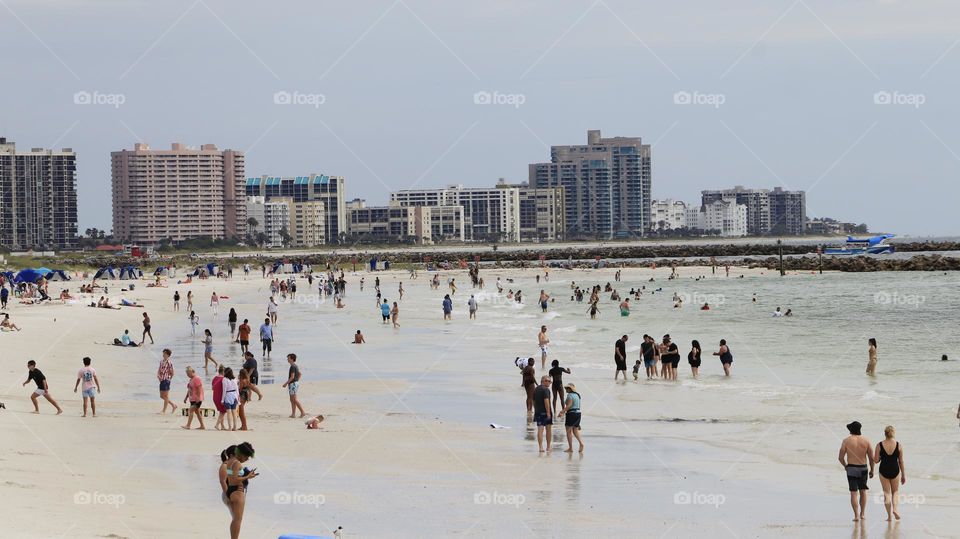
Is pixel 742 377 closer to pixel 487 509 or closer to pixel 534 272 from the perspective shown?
pixel 487 509

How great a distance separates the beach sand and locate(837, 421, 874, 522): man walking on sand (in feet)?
0.75

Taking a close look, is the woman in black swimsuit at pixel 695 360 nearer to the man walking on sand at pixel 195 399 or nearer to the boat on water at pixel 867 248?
the man walking on sand at pixel 195 399

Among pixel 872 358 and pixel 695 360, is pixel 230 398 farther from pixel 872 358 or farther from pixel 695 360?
→ pixel 872 358

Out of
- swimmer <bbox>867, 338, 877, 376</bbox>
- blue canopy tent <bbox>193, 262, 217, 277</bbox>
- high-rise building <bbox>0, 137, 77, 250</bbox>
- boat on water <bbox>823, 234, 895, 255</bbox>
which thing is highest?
high-rise building <bbox>0, 137, 77, 250</bbox>

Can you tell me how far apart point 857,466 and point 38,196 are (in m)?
199

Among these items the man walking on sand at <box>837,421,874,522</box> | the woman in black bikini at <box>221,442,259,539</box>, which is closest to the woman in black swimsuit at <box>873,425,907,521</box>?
the man walking on sand at <box>837,421,874,522</box>

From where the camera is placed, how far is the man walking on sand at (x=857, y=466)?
10.9 m

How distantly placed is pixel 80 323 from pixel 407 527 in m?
28.1

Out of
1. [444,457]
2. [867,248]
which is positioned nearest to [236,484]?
[444,457]

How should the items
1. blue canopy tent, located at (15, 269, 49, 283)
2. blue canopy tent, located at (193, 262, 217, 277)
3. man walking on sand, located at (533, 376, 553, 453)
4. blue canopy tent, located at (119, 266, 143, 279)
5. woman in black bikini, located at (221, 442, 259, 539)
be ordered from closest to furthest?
woman in black bikini, located at (221, 442, 259, 539), man walking on sand, located at (533, 376, 553, 453), blue canopy tent, located at (15, 269, 49, 283), blue canopy tent, located at (119, 266, 143, 279), blue canopy tent, located at (193, 262, 217, 277)

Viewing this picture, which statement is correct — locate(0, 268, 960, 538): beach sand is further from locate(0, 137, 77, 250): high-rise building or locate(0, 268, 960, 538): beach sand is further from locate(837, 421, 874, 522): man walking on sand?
locate(0, 137, 77, 250): high-rise building

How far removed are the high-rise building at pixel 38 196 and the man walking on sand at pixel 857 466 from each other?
638 ft

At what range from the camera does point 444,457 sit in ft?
46.8

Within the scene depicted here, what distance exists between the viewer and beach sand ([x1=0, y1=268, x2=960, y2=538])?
10656 mm
